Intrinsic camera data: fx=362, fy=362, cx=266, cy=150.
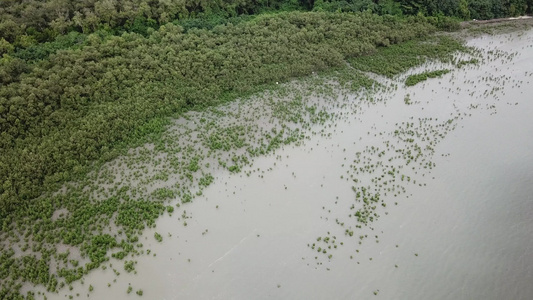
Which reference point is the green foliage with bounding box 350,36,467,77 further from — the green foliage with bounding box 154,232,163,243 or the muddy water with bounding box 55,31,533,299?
the green foliage with bounding box 154,232,163,243

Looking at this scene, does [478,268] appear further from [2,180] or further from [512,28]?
[512,28]

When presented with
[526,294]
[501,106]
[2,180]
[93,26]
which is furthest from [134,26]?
[526,294]

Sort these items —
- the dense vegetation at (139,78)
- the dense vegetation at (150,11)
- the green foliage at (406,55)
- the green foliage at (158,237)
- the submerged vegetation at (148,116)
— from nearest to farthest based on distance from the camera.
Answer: the green foliage at (158,237) → the submerged vegetation at (148,116) → the dense vegetation at (139,78) → the dense vegetation at (150,11) → the green foliage at (406,55)

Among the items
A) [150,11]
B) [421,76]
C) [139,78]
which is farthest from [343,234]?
[150,11]

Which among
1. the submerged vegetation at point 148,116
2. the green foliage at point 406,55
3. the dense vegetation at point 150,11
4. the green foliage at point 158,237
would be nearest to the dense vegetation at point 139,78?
the submerged vegetation at point 148,116

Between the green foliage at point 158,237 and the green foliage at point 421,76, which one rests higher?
the green foliage at point 421,76

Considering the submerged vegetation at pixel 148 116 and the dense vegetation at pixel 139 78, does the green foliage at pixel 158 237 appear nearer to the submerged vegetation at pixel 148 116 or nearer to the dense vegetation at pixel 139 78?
the submerged vegetation at pixel 148 116

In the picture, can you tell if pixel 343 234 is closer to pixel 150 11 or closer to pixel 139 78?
pixel 139 78
